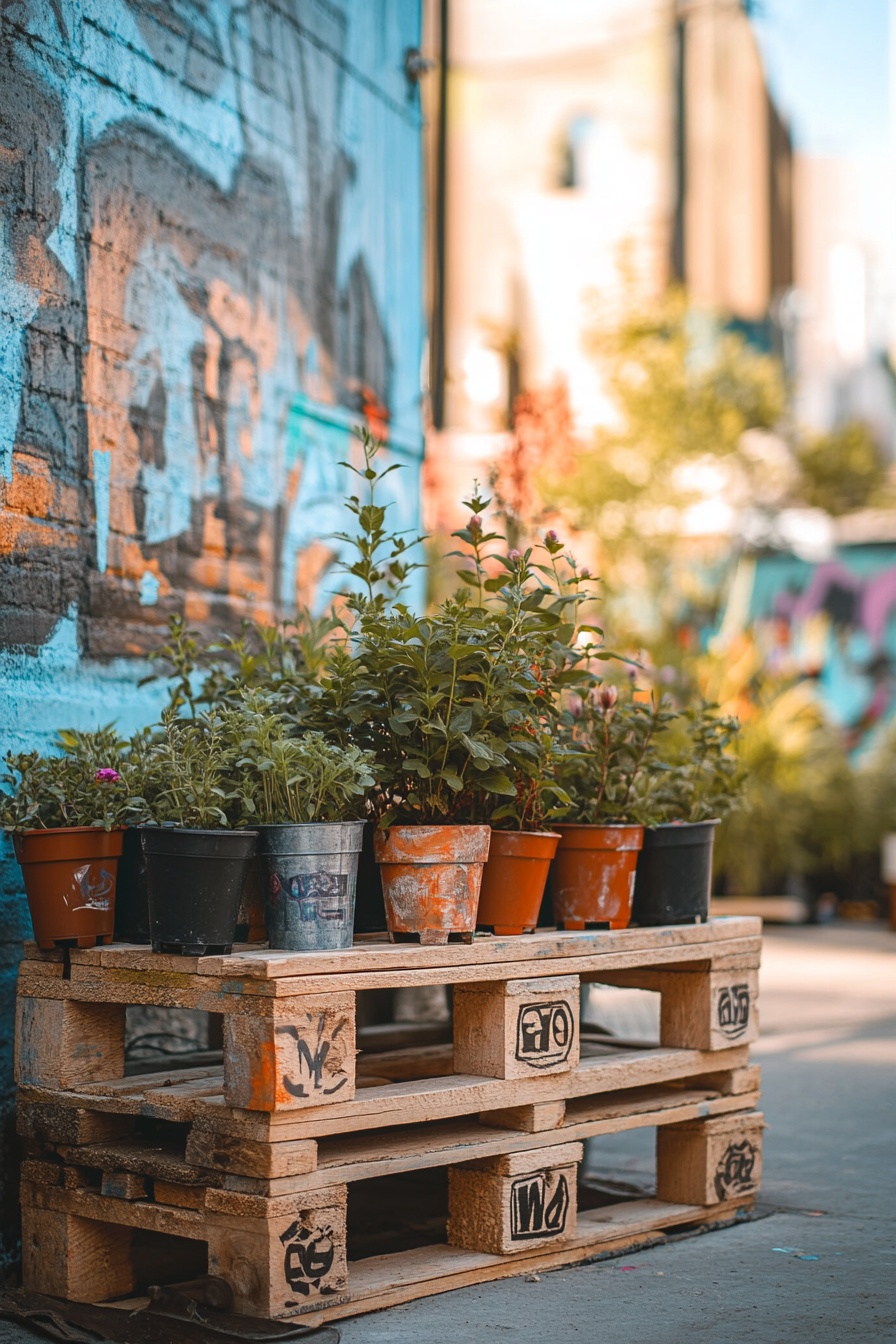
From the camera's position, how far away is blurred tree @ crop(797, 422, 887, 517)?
21.2 m

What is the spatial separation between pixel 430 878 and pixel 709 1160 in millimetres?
1337

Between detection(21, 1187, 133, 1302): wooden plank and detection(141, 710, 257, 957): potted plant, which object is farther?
detection(21, 1187, 133, 1302): wooden plank

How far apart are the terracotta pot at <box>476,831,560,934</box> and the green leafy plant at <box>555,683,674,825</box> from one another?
35 centimetres

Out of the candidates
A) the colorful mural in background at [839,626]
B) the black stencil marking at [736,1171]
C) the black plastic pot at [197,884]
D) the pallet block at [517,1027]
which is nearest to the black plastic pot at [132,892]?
the black plastic pot at [197,884]

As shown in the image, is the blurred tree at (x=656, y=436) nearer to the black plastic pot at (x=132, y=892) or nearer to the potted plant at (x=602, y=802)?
the potted plant at (x=602, y=802)

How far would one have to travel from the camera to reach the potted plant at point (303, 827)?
133 inches

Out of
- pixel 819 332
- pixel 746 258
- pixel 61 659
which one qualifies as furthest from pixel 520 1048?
pixel 819 332

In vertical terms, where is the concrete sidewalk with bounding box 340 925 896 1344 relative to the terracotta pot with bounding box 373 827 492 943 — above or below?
below

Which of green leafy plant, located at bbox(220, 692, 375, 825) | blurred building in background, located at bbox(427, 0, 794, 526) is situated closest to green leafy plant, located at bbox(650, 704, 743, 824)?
green leafy plant, located at bbox(220, 692, 375, 825)

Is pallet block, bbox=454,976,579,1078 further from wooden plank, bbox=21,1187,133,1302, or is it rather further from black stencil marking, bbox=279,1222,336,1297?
wooden plank, bbox=21,1187,133,1302

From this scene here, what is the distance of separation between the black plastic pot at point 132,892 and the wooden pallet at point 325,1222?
1.60ft

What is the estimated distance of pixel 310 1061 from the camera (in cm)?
326

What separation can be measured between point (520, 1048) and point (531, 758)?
0.70 meters

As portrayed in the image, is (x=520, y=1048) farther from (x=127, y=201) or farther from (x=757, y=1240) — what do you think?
(x=127, y=201)
